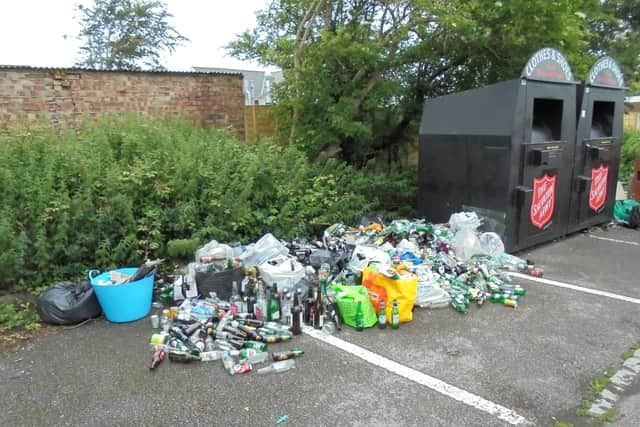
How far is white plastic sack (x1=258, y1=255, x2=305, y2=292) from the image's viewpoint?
3871 millimetres

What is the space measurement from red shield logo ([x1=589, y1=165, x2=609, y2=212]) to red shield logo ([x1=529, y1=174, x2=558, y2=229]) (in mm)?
1104

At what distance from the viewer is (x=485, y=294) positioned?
418 centimetres

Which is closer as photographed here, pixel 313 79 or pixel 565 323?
pixel 565 323

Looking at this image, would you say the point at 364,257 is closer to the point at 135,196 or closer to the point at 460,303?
the point at 460,303

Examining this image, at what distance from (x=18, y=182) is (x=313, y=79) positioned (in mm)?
4171

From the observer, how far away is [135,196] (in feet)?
15.3

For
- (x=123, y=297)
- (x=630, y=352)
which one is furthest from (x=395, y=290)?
(x=123, y=297)

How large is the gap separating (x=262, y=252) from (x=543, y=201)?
360cm

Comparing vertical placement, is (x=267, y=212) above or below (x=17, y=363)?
above

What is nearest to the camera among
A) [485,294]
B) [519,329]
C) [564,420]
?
[564,420]

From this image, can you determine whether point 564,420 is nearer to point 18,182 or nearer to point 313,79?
point 18,182

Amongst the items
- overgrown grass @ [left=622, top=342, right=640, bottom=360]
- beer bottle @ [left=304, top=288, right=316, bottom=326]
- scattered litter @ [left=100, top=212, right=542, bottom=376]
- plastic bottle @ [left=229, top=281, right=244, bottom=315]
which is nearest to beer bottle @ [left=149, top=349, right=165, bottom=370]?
scattered litter @ [left=100, top=212, right=542, bottom=376]

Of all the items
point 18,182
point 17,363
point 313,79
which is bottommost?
point 17,363

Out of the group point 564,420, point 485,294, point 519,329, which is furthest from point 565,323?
point 564,420
